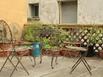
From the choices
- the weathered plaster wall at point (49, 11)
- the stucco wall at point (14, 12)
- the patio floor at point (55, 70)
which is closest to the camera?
the patio floor at point (55, 70)

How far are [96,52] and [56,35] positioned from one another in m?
1.42

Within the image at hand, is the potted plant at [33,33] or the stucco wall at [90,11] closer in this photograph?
the potted plant at [33,33]

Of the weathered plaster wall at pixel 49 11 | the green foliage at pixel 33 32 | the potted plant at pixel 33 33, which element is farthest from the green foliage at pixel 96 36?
the weathered plaster wall at pixel 49 11

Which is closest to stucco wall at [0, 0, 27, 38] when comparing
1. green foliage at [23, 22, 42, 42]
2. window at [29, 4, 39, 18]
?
green foliage at [23, 22, 42, 42]

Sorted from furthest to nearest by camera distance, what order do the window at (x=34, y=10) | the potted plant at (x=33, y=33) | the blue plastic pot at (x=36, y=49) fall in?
the window at (x=34, y=10), the potted plant at (x=33, y=33), the blue plastic pot at (x=36, y=49)

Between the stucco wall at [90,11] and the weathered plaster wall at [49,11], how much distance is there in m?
1.42

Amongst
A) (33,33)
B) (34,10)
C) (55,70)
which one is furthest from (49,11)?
(55,70)

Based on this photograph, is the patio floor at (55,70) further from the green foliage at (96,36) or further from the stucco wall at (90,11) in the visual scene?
the stucco wall at (90,11)

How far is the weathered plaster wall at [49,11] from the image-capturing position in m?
19.1

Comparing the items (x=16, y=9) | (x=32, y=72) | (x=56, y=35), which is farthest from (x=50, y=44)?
(x=32, y=72)

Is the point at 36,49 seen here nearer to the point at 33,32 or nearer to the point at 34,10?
the point at 33,32

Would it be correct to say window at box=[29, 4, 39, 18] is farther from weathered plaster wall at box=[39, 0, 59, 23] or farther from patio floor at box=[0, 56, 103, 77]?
patio floor at box=[0, 56, 103, 77]

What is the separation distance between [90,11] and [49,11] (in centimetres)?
251

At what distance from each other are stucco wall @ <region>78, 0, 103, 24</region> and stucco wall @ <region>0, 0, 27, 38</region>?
229 inches
